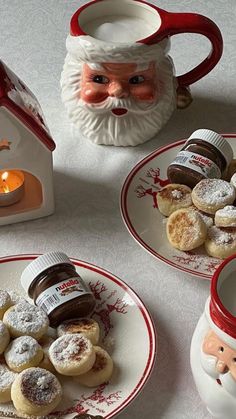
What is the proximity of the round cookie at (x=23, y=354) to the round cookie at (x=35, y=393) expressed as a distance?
0.01 metres

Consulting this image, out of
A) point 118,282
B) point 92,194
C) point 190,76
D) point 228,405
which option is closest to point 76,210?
point 92,194

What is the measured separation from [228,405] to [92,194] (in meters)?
0.40

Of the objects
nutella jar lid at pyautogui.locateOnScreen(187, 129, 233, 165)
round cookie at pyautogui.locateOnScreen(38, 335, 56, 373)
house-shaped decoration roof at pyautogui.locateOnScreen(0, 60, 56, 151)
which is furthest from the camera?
nutella jar lid at pyautogui.locateOnScreen(187, 129, 233, 165)

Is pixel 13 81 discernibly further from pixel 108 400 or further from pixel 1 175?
pixel 108 400

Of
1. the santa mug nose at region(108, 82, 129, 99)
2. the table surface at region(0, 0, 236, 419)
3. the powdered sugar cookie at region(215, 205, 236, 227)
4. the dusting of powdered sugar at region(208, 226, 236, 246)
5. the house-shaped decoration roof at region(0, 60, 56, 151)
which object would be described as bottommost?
the table surface at region(0, 0, 236, 419)

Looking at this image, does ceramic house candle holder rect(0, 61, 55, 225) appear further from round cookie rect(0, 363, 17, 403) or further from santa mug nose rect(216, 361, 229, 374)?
santa mug nose rect(216, 361, 229, 374)

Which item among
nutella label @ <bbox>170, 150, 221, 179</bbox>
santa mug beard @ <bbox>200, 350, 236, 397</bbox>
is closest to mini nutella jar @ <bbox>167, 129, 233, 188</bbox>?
nutella label @ <bbox>170, 150, 221, 179</bbox>

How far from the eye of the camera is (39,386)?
841 millimetres

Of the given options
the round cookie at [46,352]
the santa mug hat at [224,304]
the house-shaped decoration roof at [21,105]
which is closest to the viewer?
the santa mug hat at [224,304]

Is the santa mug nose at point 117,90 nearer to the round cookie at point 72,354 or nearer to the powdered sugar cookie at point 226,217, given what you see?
the powdered sugar cookie at point 226,217

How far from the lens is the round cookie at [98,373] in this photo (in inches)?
34.3

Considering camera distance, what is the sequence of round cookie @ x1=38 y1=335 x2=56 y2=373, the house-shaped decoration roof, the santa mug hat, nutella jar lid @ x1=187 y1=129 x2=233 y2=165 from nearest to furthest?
the santa mug hat
round cookie @ x1=38 y1=335 x2=56 y2=373
the house-shaped decoration roof
nutella jar lid @ x1=187 y1=129 x2=233 y2=165

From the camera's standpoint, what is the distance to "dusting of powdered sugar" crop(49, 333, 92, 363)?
0.87 meters

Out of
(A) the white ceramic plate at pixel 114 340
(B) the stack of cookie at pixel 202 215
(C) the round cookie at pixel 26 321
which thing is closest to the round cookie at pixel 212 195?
(B) the stack of cookie at pixel 202 215
